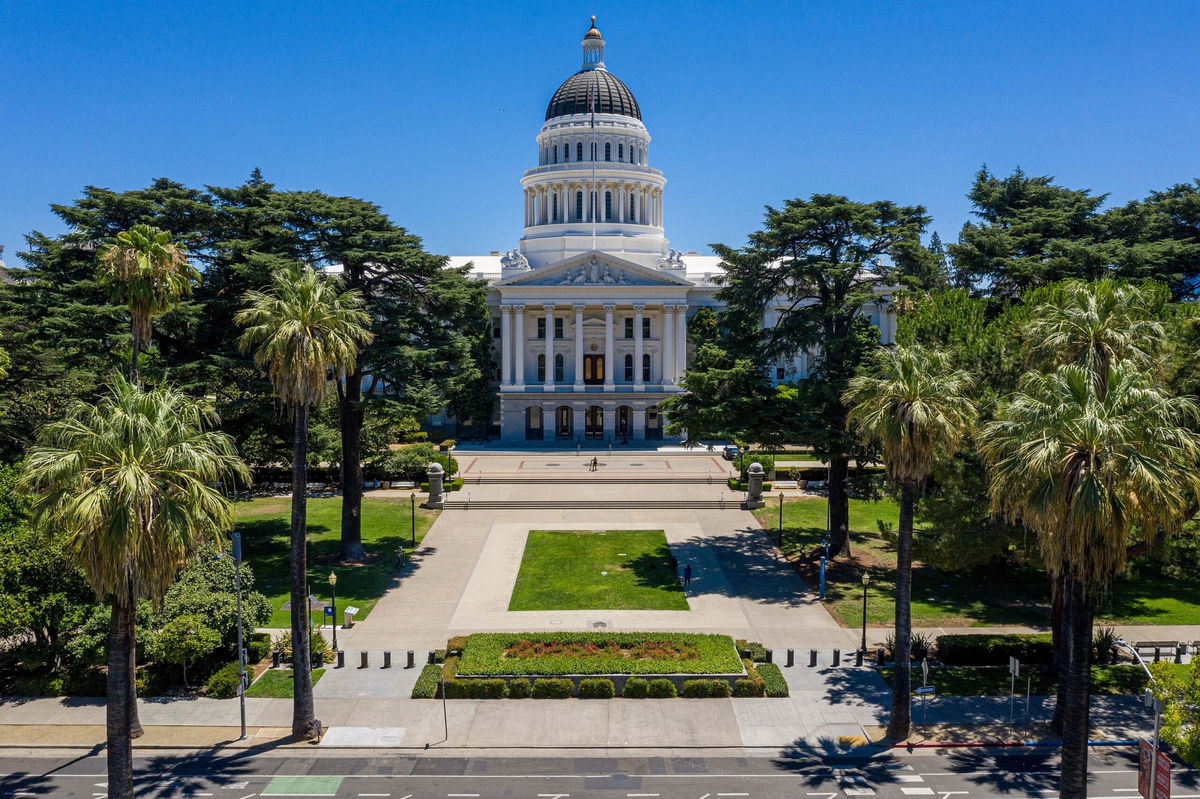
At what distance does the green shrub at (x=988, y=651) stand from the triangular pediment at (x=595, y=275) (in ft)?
167

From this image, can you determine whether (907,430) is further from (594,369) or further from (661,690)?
(594,369)

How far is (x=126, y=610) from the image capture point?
18.4m

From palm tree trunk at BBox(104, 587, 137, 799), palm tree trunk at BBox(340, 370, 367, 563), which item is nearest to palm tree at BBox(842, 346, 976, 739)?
palm tree trunk at BBox(104, 587, 137, 799)

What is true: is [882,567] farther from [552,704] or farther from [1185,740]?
[1185,740]

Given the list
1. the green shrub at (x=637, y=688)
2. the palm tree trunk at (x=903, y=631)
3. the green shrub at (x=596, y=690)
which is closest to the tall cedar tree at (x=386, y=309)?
the green shrub at (x=596, y=690)

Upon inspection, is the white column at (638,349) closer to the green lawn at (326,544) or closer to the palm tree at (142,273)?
the green lawn at (326,544)

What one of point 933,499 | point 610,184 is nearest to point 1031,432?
point 933,499

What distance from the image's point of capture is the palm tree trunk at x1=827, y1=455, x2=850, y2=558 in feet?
137

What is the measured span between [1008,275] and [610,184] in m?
48.2

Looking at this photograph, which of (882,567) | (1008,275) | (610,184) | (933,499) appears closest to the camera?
(933,499)

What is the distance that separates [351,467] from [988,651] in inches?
1053

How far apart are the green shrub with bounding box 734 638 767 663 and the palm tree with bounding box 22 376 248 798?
1778 centimetres

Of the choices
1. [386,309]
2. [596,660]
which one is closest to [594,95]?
[386,309]

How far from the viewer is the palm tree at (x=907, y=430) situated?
2345 centimetres
